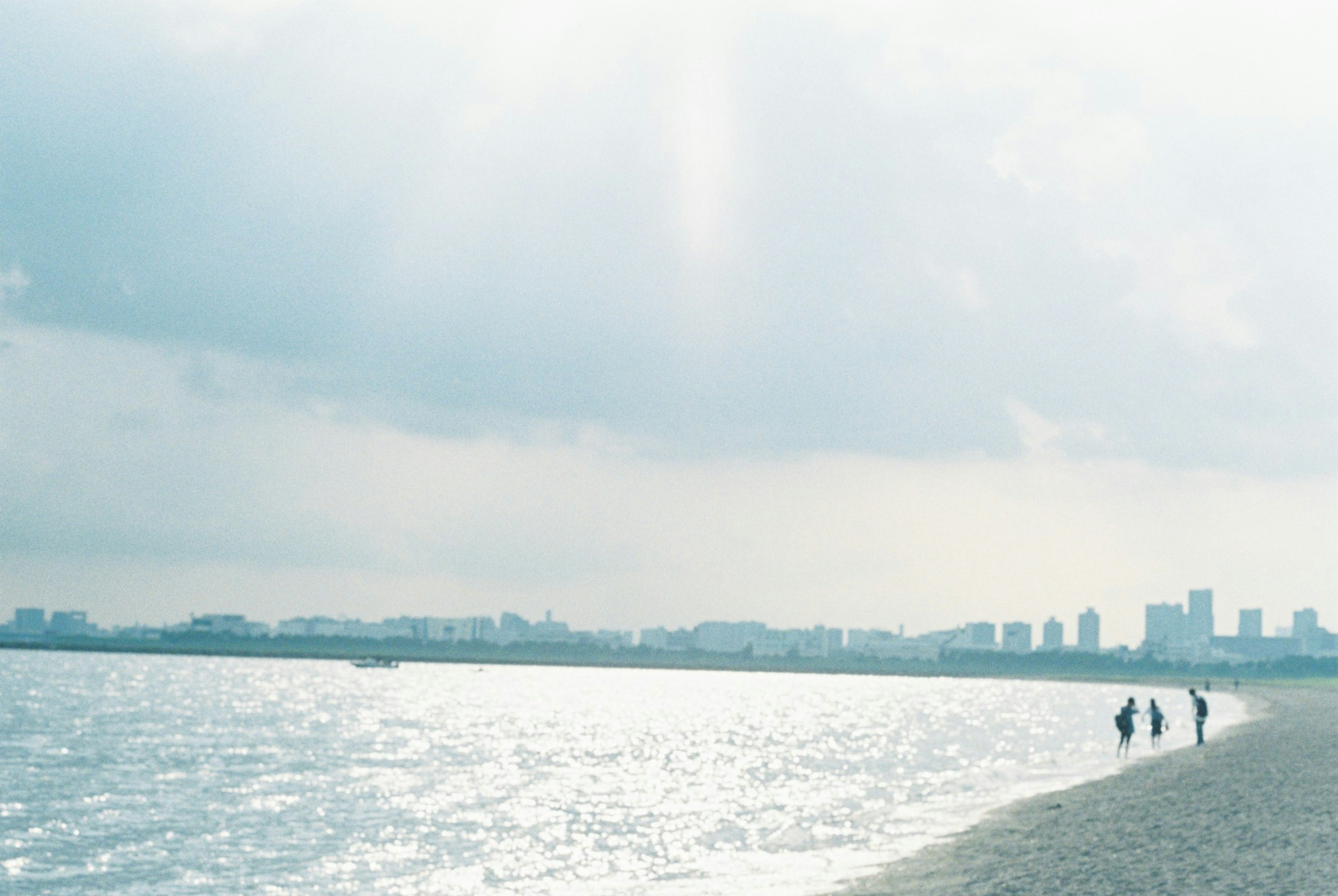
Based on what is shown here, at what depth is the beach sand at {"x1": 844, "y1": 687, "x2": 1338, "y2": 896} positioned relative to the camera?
2344 centimetres

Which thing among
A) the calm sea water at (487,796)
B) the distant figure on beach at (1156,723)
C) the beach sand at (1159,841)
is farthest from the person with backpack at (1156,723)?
the beach sand at (1159,841)

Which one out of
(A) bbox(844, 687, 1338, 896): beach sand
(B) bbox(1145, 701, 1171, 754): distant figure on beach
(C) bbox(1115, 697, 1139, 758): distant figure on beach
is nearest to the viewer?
(A) bbox(844, 687, 1338, 896): beach sand

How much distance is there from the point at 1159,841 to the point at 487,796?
26.7 metres

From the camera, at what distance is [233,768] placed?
190ft

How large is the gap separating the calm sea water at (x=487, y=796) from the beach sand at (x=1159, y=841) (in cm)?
230

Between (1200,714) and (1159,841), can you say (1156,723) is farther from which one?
(1159,841)

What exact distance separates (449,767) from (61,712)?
51.8m

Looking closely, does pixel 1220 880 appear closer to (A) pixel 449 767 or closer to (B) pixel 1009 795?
(B) pixel 1009 795

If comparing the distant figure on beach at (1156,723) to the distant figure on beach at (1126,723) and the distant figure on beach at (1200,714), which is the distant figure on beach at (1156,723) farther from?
the distant figure on beach at (1200,714)

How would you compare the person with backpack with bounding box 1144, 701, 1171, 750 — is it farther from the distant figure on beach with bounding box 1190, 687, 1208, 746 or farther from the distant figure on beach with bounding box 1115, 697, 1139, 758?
the distant figure on beach with bounding box 1190, 687, 1208, 746

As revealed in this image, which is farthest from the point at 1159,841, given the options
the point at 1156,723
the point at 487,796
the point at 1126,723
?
the point at 1156,723

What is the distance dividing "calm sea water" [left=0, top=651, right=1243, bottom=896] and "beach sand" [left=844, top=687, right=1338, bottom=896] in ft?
7.54

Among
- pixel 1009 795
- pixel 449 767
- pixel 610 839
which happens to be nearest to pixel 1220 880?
pixel 610 839

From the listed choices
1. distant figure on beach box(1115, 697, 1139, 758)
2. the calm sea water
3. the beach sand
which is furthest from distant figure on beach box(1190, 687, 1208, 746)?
the beach sand
